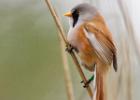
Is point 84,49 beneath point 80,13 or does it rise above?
beneath

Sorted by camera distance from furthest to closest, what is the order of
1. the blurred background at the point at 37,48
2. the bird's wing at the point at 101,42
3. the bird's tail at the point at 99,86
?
the blurred background at the point at 37,48 → the bird's wing at the point at 101,42 → the bird's tail at the point at 99,86

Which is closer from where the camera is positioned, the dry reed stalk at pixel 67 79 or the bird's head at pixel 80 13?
the dry reed stalk at pixel 67 79

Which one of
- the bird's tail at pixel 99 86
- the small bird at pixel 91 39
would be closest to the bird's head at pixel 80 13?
the small bird at pixel 91 39

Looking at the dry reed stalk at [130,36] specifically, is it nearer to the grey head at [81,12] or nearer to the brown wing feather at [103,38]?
the brown wing feather at [103,38]

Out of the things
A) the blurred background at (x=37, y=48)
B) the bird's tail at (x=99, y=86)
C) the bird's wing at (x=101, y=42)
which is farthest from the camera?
the blurred background at (x=37, y=48)

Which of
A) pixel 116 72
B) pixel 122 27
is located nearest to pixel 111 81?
pixel 116 72

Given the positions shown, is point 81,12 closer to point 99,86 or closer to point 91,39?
point 91,39

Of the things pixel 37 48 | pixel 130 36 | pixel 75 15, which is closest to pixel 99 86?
pixel 130 36

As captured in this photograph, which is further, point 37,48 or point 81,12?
point 37,48
